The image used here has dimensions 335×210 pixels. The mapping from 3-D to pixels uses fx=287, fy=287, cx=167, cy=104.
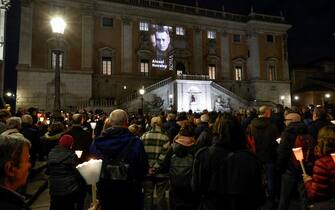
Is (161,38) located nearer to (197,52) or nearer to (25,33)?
(197,52)

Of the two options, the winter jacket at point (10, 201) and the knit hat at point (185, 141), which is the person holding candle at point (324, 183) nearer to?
the knit hat at point (185, 141)

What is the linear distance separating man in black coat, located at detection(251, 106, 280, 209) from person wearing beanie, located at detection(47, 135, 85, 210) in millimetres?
3637

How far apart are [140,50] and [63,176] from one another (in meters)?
30.8

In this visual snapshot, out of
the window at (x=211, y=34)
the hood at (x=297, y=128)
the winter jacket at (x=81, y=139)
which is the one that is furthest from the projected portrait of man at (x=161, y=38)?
the hood at (x=297, y=128)

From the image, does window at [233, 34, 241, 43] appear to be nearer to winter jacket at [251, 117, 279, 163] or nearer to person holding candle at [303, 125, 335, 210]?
winter jacket at [251, 117, 279, 163]

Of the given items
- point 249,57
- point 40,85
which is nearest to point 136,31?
point 40,85

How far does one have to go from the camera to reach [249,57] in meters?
40.3

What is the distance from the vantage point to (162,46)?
118 feet

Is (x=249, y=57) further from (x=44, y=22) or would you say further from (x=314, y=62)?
(x=44, y=22)

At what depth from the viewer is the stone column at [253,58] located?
1560 inches

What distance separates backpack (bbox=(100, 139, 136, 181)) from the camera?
3.35m

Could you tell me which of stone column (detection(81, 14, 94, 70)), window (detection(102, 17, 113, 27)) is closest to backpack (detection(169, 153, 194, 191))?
stone column (detection(81, 14, 94, 70))

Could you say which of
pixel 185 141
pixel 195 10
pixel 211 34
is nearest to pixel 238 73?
pixel 211 34

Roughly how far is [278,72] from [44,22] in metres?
31.2
